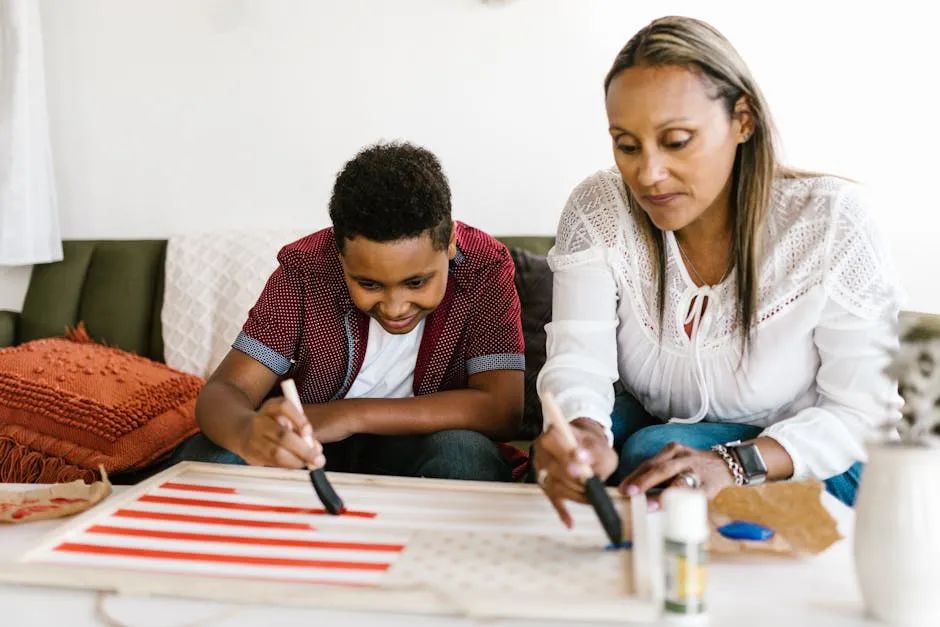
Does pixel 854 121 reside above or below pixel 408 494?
above

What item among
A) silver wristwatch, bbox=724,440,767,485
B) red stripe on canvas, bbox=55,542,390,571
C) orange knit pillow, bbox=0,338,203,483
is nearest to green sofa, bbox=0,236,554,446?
orange knit pillow, bbox=0,338,203,483

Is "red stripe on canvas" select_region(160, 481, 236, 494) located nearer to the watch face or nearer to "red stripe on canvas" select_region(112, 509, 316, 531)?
"red stripe on canvas" select_region(112, 509, 316, 531)

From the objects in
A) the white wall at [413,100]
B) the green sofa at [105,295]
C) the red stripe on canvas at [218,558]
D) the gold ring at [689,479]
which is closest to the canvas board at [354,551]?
the red stripe on canvas at [218,558]

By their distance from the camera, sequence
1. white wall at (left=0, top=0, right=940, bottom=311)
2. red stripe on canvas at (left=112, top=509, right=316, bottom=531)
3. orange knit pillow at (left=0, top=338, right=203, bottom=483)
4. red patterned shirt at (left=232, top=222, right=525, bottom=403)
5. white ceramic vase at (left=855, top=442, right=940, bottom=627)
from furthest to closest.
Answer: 1. white wall at (left=0, top=0, right=940, bottom=311)
2. orange knit pillow at (left=0, top=338, right=203, bottom=483)
3. red patterned shirt at (left=232, top=222, right=525, bottom=403)
4. red stripe on canvas at (left=112, top=509, right=316, bottom=531)
5. white ceramic vase at (left=855, top=442, right=940, bottom=627)

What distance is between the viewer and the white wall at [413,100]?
236cm

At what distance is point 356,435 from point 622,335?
1.52ft

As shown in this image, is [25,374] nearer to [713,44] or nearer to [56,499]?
[56,499]

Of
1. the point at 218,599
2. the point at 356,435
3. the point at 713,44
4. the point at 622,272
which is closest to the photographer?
the point at 218,599

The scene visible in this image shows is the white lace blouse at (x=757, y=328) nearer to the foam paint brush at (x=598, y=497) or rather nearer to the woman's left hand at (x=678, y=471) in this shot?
the woman's left hand at (x=678, y=471)

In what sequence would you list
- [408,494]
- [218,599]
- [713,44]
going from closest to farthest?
1. [218,599]
2. [408,494]
3. [713,44]

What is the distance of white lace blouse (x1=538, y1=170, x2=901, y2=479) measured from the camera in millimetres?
1369

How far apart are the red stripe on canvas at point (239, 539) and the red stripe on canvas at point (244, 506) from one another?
0.31ft

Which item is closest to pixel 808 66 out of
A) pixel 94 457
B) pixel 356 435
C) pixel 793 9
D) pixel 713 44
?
pixel 793 9

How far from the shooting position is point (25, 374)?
195 centimetres
